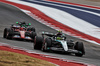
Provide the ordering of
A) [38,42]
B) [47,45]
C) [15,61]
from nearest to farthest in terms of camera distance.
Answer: [15,61], [47,45], [38,42]

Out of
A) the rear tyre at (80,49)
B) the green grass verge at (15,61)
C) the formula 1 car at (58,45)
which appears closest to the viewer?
the green grass verge at (15,61)

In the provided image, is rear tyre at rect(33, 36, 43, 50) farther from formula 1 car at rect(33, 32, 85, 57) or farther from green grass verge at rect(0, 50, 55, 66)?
green grass verge at rect(0, 50, 55, 66)

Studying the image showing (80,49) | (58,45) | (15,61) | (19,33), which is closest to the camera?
(15,61)

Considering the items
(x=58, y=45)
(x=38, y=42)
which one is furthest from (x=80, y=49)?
(x=38, y=42)

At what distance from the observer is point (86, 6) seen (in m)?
41.6

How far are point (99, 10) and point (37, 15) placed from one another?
31.5 ft

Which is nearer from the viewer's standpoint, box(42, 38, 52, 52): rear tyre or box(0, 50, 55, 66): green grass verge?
box(0, 50, 55, 66): green grass verge

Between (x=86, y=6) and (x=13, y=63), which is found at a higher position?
(x=86, y=6)

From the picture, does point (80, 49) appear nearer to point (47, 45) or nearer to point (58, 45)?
point (58, 45)

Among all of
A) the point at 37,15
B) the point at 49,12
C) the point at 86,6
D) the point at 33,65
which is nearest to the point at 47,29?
the point at 37,15

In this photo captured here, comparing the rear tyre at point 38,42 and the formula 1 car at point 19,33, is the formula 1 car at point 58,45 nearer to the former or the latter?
the rear tyre at point 38,42

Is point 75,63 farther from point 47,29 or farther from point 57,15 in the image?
point 57,15

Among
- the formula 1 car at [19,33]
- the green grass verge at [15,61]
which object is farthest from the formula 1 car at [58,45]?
the green grass verge at [15,61]

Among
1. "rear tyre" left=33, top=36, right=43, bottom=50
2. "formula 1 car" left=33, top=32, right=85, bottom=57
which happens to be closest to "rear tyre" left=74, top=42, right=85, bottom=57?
"formula 1 car" left=33, top=32, right=85, bottom=57
